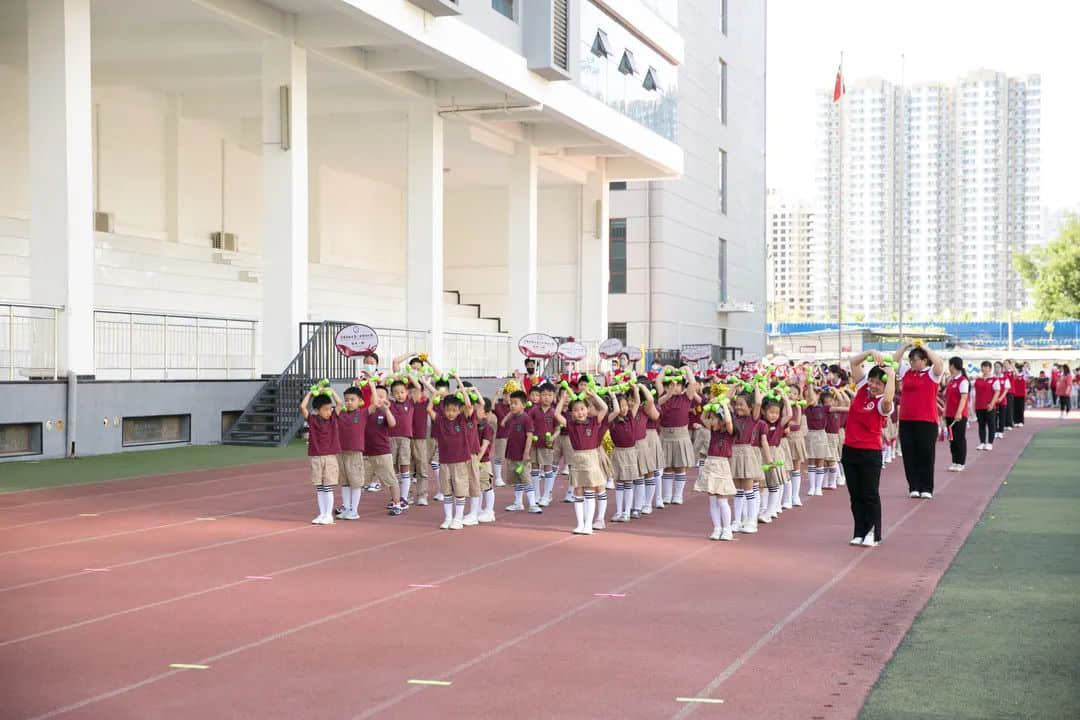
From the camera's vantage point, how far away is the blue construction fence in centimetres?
7600

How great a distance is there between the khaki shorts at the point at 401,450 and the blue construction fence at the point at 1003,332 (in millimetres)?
59636

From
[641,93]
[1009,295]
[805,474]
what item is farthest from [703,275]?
[1009,295]

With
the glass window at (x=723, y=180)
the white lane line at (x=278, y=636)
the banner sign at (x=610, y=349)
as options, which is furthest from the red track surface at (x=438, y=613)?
the glass window at (x=723, y=180)

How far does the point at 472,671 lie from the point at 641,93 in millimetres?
34523

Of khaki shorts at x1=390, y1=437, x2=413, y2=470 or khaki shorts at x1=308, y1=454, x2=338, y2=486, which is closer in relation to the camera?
khaki shorts at x1=308, y1=454, x2=338, y2=486

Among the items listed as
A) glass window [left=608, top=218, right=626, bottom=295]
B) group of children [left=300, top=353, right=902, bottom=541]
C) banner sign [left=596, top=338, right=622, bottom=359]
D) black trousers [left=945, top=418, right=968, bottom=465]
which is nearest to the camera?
group of children [left=300, top=353, right=902, bottom=541]

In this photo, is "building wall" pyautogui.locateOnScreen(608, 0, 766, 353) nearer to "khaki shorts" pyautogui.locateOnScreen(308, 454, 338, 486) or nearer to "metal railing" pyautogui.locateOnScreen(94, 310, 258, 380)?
"metal railing" pyautogui.locateOnScreen(94, 310, 258, 380)

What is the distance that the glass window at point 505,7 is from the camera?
30.3m

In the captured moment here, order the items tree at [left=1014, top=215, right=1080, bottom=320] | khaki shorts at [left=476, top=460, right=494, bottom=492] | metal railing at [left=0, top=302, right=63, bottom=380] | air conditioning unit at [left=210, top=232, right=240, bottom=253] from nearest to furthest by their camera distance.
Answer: khaki shorts at [left=476, top=460, right=494, bottom=492], metal railing at [left=0, top=302, right=63, bottom=380], air conditioning unit at [left=210, top=232, right=240, bottom=253], tree at [left=1014, top=215, right=1080, bottom=320]

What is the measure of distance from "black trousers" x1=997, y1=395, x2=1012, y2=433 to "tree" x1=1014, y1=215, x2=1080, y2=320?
5272 cm

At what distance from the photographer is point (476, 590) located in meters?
10.4

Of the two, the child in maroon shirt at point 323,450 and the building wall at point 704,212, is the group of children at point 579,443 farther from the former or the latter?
the building wall at point 704,212

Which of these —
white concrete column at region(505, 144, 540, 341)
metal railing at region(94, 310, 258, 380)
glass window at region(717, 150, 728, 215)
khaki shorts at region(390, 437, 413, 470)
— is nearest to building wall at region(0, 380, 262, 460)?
metal railing at region(94, 310, 258, 380)

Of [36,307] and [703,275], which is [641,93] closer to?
[703,275]
